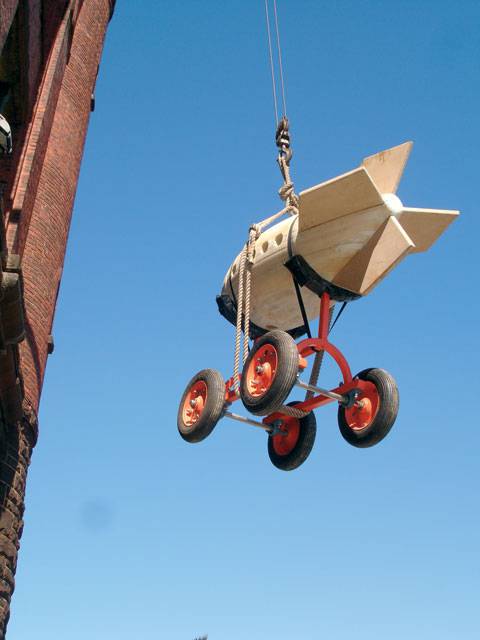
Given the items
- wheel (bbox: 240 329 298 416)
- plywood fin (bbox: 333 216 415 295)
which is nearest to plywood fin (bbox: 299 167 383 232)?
plywood fin (bbox: 333 216 415 295)

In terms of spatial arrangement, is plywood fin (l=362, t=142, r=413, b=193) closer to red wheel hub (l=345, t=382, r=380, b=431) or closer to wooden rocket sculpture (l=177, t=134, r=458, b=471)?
wooden rocket sculpture (l=177, t=134, r=458, b=471)

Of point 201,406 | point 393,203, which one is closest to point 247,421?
point 201,406

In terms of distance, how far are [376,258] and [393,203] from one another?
60cm

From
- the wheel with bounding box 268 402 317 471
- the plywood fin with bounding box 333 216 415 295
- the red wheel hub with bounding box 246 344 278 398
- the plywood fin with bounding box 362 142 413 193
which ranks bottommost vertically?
the wheel with bounding box 268 402 317 471

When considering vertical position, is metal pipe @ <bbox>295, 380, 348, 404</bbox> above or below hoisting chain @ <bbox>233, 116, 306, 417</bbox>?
below

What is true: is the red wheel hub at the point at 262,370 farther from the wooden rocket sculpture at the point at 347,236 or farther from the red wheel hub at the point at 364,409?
the wooden rocket sculpture at the point at 347,236

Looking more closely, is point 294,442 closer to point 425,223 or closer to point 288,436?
point 288,436

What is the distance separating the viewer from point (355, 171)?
8625 millimetres

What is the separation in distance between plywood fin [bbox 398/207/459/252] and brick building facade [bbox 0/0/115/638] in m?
4.09

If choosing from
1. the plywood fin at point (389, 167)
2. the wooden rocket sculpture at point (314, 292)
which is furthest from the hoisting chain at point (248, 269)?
the plywood fin at point (389, 167)

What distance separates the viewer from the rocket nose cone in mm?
8961

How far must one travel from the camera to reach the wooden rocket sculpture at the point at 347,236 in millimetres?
8883

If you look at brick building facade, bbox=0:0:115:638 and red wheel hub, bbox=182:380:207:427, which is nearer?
brick building facade, bbox=0:0:115:638

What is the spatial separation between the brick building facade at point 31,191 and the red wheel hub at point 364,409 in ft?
10.9
